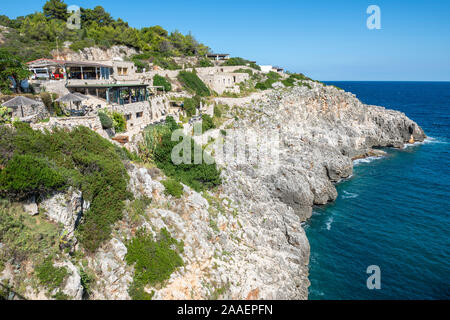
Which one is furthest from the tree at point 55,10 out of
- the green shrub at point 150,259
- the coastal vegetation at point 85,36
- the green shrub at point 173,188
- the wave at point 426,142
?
the wave at point 426,142

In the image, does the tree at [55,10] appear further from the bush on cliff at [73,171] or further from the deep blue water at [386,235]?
the deep blue water at [386,235]

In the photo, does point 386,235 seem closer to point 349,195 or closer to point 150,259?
point 349,195

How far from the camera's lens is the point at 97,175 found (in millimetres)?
20219

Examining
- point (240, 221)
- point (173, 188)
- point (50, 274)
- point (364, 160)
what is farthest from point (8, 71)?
point (364, 160)

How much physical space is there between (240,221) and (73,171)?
16.0m

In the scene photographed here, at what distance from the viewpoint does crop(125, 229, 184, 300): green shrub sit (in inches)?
704

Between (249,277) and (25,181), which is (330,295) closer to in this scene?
(249,277)

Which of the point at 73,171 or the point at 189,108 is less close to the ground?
the point at 189,108

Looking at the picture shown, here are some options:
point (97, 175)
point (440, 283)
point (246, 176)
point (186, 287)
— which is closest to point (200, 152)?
point (246, 176)

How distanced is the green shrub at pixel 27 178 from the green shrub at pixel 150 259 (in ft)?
21.5

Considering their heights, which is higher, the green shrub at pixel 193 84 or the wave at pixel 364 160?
the green shrub at pixel 193 84

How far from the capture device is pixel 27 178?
15.7 meters

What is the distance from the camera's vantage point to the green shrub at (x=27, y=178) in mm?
15336
